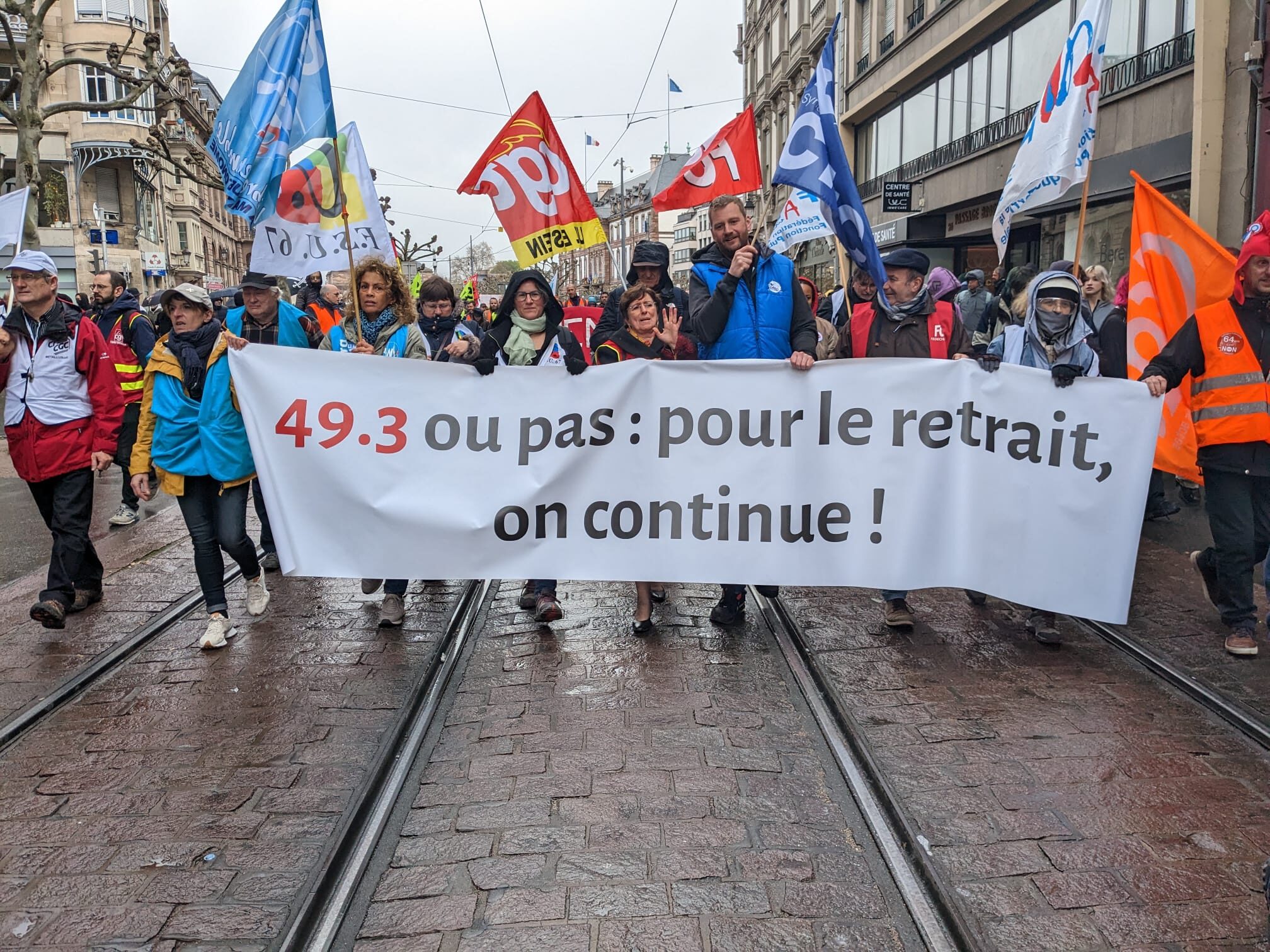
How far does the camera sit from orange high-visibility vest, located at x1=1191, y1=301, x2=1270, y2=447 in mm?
5383

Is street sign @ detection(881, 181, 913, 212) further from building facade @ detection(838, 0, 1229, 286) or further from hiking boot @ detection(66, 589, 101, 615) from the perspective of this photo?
hiking boot @ detection(66, 589, 101, 615)

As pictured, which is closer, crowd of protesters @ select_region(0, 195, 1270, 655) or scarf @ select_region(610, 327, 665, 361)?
crowd of protesters @ select_region(0, 195, 1270, 655)

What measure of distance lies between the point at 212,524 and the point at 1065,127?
17.5ft

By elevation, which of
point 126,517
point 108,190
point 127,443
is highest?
point 108,190

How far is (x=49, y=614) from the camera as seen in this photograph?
5887 mm

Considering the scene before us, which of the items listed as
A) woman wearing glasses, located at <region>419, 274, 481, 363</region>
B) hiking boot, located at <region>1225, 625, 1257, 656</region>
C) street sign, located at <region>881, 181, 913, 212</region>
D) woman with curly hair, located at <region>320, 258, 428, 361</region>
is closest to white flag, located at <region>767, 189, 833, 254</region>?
woman wearing glasses, located at <region>419, 274, 481, 363</region>

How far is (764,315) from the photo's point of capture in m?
5.91

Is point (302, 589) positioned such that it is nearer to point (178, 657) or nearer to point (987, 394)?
point (178, 657)

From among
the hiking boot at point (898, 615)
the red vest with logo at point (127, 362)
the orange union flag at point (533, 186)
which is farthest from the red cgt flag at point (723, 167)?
the hiking boot at point (898, 615)

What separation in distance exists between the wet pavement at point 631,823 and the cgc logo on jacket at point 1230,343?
2.67m

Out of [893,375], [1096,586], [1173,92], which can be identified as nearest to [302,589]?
[893,375]

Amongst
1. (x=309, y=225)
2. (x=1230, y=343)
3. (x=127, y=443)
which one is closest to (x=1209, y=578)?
(x=1230, y=343)

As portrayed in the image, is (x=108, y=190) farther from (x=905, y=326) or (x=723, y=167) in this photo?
(x=905, y=326)

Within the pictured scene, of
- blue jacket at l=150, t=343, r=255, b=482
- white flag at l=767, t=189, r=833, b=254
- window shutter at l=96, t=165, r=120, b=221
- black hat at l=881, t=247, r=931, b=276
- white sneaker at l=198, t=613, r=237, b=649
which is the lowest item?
white sneaker at l=198, t=613, r=237, b=649
